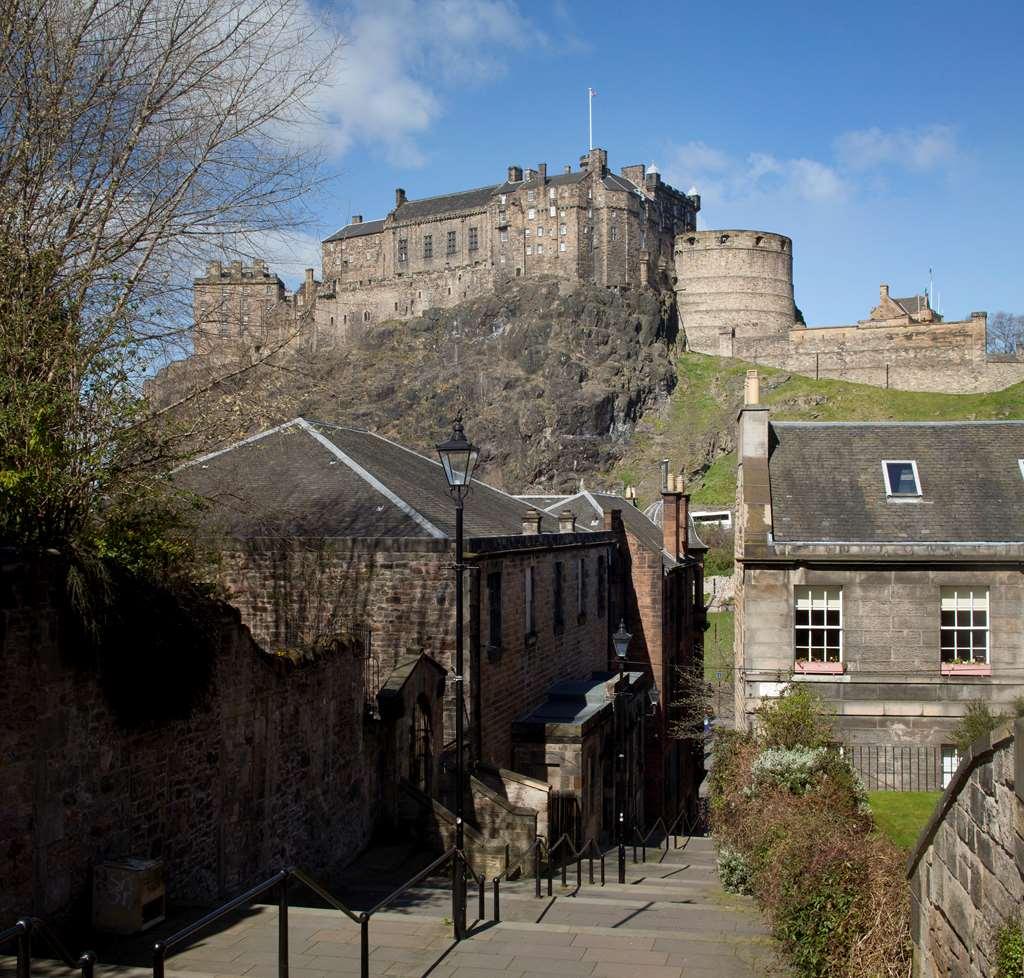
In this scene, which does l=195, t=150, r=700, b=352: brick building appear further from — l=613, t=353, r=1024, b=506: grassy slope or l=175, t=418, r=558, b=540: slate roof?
l=175, t=418, r=558, b=540: slate roof

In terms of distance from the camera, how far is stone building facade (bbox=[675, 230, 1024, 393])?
90.2 meters

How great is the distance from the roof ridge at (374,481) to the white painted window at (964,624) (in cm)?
955

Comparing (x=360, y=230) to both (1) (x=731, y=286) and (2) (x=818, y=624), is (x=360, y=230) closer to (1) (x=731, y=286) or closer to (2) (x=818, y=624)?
(1) (x=731, y=286)

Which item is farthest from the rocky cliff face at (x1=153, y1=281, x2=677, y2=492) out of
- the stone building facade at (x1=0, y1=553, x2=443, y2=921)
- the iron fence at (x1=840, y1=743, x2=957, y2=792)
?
the stone building facade at (x1=0, y1=553, x2=443, y2=921)

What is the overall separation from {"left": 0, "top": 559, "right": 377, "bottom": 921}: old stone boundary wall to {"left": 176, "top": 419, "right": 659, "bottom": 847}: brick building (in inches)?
60.9

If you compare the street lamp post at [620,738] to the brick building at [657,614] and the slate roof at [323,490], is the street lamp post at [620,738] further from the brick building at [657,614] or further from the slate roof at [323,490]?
the brick building at [657,614]

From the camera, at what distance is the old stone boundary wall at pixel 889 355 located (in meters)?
89.6

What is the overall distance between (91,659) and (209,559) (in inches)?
159

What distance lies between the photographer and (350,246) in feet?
343

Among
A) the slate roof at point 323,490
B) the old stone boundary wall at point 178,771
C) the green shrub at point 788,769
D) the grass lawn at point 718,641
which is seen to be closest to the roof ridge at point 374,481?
the slate roof at point 323,490

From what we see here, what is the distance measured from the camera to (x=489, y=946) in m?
9.22

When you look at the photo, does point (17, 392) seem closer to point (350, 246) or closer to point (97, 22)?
point (97, 22)

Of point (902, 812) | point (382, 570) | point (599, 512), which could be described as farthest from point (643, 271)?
point (902, 812)

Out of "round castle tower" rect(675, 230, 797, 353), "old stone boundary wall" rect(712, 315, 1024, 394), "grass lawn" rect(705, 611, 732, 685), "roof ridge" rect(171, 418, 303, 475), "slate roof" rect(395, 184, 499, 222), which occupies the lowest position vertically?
"grass lawn" rect(705, 611, 732, 685)
